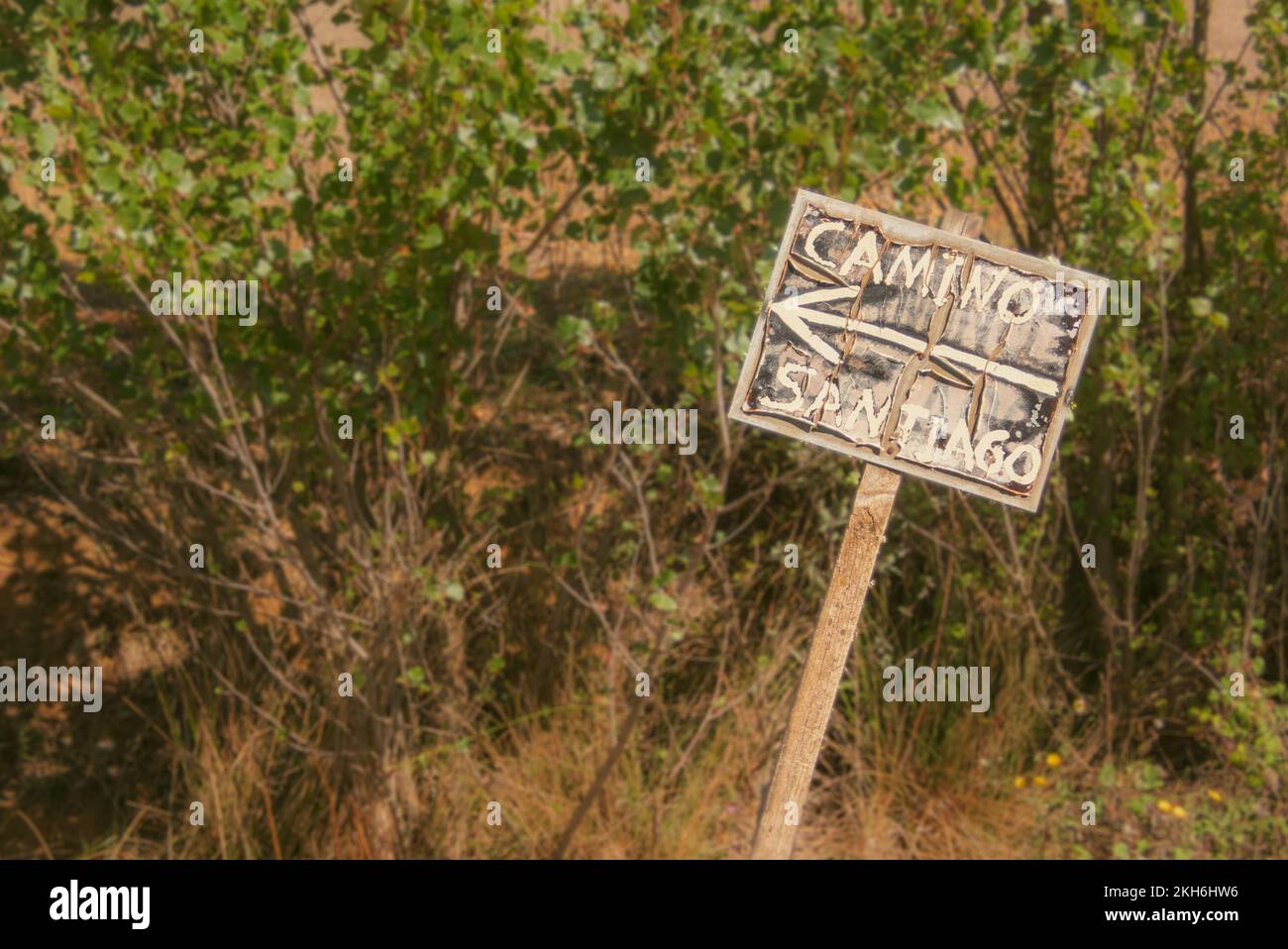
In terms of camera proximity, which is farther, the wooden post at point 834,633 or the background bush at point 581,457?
the background bush at point 581,457

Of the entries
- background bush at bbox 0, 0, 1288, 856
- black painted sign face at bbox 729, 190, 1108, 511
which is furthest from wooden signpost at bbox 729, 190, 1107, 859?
background bush at bbox 0, 0, 1288, 856

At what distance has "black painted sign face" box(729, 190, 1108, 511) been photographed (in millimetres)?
2238

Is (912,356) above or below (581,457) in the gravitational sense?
above

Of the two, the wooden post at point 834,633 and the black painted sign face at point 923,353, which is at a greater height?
the black painted sign face at point 923,353

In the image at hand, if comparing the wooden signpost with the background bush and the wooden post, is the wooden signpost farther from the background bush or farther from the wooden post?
the background bush

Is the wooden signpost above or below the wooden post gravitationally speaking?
above

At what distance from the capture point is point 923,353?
7.42ft

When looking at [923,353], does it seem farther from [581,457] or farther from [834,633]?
[581,457]

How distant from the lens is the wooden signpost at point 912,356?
7.34 ft

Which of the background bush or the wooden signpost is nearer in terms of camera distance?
the wooden signpost

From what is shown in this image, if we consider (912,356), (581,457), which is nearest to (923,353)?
(912,356)

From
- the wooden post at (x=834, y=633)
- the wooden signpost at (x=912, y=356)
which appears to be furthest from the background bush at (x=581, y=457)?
the wooden post at (x=834, y=633)

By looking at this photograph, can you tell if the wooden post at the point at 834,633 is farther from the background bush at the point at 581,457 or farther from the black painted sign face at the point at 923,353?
the background bush at the point at 581,457

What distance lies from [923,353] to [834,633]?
50 centimetres
